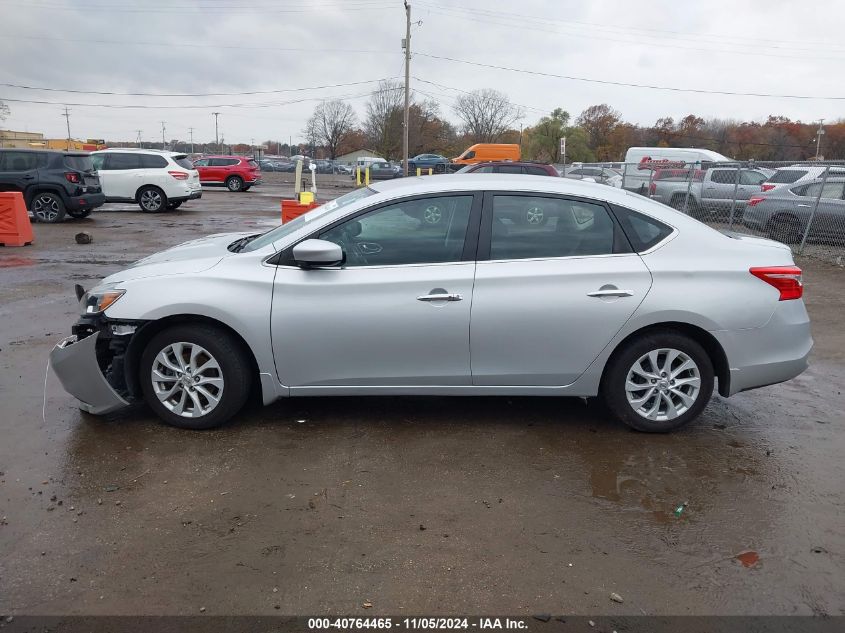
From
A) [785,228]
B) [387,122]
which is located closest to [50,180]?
[785,228]

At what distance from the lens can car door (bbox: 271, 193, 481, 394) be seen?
4176 mm

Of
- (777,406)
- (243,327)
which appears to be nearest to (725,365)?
(777,406)

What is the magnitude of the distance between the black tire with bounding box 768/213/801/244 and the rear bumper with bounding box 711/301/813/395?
10.5 meters

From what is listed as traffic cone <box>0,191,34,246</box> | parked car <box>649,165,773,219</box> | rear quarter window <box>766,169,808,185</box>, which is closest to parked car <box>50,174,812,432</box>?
traffic cone <box>0,191,34,246</box>

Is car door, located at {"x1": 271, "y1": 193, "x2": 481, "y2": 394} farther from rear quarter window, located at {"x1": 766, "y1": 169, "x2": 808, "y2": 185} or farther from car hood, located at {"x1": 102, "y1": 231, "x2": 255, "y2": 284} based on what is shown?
rear quarter window, located at {"x1": 766, "y1": 169, "x2": 808, "y2": 185}

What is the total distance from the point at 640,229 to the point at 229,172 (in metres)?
31.3

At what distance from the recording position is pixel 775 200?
541 inches

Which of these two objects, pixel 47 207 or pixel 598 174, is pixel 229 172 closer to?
pixel 47 207

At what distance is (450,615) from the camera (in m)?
2.67

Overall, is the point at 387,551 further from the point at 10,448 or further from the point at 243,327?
the point at 10,448

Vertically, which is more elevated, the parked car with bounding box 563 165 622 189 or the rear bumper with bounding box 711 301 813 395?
the parked car with bounding box 563 165 622 189

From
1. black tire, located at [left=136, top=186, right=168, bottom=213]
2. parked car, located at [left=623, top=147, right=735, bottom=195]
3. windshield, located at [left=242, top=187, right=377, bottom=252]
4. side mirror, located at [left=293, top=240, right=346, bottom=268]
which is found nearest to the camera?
side mirror, located at [left=293, top=240, right=346, bottom=268]

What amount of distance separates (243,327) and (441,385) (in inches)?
52.2

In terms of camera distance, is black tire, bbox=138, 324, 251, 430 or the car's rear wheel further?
the car's rear wheel
